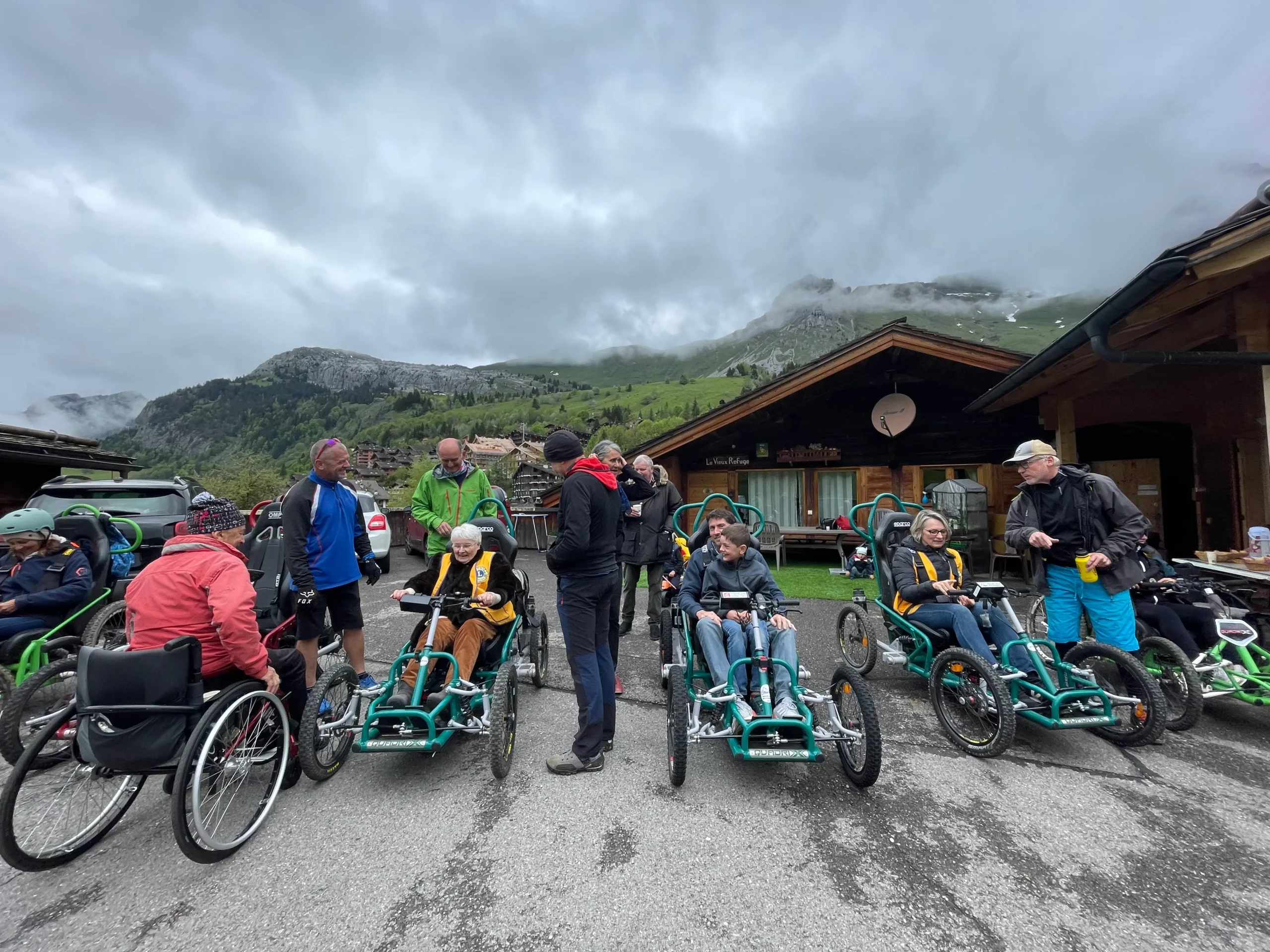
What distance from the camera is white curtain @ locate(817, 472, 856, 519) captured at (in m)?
11.1

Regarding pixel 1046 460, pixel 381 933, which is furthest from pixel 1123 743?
pixel 381 933

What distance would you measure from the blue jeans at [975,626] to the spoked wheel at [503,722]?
9.29 feet

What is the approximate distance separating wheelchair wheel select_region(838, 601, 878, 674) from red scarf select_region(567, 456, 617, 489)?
2.79 metres

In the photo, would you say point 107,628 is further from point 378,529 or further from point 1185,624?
point 1185,624

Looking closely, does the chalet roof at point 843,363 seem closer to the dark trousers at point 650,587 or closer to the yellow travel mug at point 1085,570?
the dark trousers at point 650,587

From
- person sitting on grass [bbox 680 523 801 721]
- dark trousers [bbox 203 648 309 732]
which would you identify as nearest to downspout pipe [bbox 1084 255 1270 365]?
person sitting on grass [bbox 680 523 801 721]

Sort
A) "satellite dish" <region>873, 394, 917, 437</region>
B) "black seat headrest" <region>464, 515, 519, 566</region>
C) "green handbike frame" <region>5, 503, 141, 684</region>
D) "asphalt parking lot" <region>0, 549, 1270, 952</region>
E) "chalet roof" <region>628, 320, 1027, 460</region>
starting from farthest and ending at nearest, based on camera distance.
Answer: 1. "satellite dish" <region>873, 394, 917, 437</region>
2. "chalet roof" <region>628, 320, 1027, 460</region>
3. "black seat headrest" <region>464, 515, 519, 566</region>
4. "green handbike frame" <region>5, 503, 141, 684</region>
5. "asphalt parking lot" <region>0, 549, 1270, 952</region>

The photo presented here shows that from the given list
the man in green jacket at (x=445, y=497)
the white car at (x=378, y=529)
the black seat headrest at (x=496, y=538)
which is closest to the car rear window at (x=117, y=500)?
the white car at (x=378, y=529)

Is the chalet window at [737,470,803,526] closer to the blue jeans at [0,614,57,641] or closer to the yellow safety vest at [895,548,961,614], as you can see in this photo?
the yellow safety vest at [895,548,961,614]

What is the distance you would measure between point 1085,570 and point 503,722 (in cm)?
376

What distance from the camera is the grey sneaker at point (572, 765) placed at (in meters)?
2.92

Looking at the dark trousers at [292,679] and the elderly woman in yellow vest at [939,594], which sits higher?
the elderly woman in yellow vest at [939,594]

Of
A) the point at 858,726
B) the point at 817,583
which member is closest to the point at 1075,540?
the point at 858,726

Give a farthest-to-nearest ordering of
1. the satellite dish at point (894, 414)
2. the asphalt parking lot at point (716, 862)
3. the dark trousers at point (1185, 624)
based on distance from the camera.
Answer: the satellite dish at point (894, 414), the dark trousers at point (1185, 624), the asphalt parking lot at point (716, 862)
